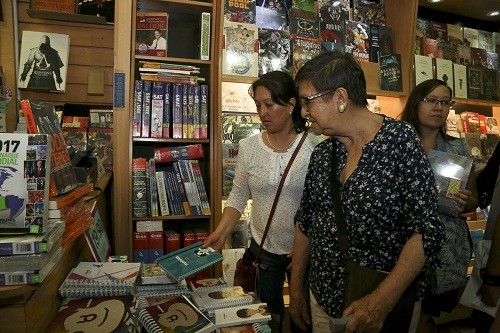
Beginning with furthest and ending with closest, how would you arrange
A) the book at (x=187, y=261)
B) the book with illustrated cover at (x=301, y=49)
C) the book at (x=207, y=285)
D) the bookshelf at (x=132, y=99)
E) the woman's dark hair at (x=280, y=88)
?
the book with illustrated cover at (x=301, y=49)
the bookshelf at (x=132, y=99)
the woman's dark hair at (x=280, y=88)
the book at (x=207, y=285)
the book at (x=187, y=261)

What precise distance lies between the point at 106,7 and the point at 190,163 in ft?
4.43

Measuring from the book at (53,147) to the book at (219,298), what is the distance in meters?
0.52

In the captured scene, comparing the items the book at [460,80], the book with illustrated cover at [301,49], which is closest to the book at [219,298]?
the book with illustrated cover at [301,49]

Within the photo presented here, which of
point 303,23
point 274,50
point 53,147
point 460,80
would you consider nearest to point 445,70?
point 460,80

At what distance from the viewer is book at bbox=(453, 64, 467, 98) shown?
3.31 meters

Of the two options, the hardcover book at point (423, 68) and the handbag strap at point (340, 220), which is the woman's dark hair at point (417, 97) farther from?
the hardcover book at point (423, 68)

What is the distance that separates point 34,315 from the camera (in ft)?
2.96

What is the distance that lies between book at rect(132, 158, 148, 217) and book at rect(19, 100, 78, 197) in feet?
4.21

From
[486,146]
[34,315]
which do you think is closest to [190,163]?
[34,315]

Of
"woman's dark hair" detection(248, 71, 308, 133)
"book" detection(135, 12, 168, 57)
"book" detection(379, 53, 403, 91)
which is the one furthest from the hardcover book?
"book" detection(135, 12, 168, 57)

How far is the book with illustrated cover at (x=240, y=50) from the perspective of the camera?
8.79ft

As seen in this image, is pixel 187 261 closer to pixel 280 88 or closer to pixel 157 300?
pixel 157 300

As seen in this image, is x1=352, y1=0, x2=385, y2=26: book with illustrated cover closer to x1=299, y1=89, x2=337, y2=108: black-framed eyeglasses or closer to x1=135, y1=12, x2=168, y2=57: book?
x1=135, y1=12, x2=168, y2=57: book

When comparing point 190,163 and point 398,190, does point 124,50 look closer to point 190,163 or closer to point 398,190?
point 190,163
